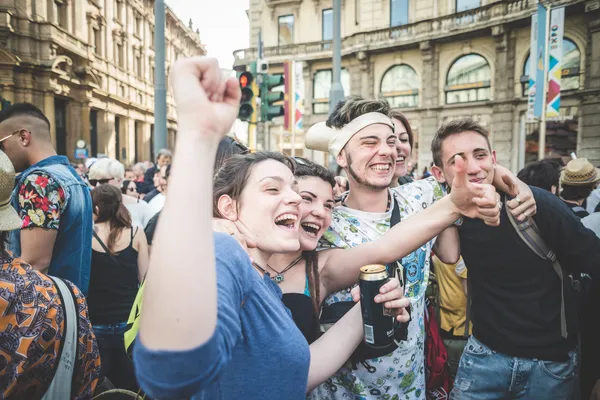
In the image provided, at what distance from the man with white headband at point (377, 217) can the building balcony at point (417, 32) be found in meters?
15.4

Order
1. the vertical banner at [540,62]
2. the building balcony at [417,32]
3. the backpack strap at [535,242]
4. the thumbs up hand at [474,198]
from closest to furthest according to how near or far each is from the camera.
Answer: the thumbs up hand at [474,198], the backpack strap at [535,242], the vertical banner at [540,62], the building balcony at [417,32]

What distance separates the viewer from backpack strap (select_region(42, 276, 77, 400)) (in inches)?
68.5

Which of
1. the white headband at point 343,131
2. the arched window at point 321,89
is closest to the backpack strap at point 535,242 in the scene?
the white headband at point 343,131

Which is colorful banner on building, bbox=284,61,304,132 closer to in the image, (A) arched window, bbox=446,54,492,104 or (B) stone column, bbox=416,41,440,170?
(B) stone column, bbox=416,41,440,170

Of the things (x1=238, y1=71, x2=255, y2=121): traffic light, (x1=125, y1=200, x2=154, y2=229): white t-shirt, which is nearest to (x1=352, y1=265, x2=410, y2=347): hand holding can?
(x1=125, y1=200, x2=154, y2=229): white t-shirt

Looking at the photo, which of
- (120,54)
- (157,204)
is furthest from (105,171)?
(120,54)

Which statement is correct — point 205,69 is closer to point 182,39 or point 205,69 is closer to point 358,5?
point 358,5

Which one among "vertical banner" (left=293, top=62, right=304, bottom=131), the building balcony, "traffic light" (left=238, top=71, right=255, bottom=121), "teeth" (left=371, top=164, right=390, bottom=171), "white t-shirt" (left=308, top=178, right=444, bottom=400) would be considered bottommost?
"white t-shirt" (left=308, top=178, right=444, bottom=400)

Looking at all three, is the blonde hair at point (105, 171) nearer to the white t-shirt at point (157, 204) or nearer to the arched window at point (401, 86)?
the white t-shirt at point (157, 204)

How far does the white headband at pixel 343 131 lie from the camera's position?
8.03ft

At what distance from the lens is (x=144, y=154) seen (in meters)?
36.3

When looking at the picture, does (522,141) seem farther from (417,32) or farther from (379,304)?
(379,304)

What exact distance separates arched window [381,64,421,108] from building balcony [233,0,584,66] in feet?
5.23

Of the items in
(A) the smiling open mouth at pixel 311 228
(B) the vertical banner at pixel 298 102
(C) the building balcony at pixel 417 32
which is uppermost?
(C) the building balcony at pixel 417 32
